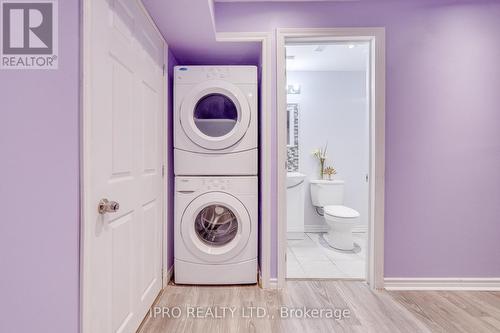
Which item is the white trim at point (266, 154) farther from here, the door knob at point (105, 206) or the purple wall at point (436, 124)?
the door knob at point (105, 206)

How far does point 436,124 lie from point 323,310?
1604 mm

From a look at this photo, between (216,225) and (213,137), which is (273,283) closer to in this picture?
(216,225)

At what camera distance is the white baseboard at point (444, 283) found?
1.99 metres

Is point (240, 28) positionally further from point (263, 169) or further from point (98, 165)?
point (98, 165)

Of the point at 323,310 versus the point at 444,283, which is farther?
the point at 444,283

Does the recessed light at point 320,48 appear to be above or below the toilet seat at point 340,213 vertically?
above

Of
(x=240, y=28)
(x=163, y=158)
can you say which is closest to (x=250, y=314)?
(x=163, y=158)

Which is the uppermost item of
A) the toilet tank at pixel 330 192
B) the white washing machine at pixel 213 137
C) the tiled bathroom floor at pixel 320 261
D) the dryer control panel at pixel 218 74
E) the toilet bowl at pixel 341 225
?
the dryer control panel at pixel 218 74

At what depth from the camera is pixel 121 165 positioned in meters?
1.25

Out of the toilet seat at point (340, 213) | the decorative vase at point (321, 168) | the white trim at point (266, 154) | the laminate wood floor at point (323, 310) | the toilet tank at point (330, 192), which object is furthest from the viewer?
the decorative vase at point (321, 168)

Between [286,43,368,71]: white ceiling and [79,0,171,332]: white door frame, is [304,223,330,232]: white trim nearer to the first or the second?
[286,43,368,71]: white ceiling

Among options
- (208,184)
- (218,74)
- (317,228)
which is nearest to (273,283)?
(208,184)
